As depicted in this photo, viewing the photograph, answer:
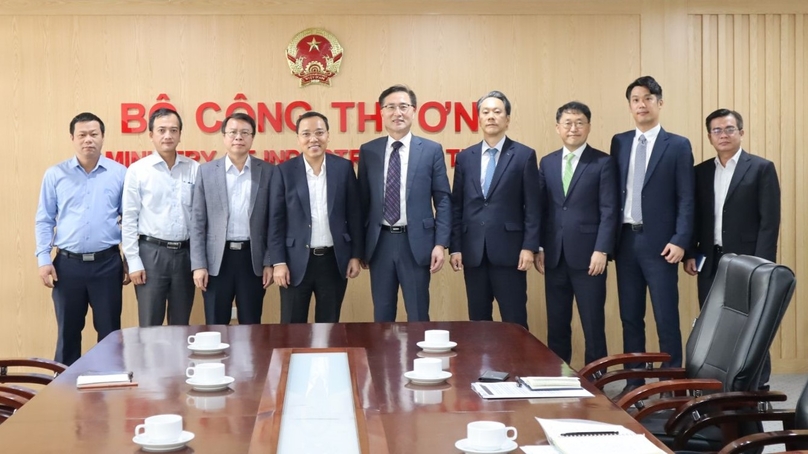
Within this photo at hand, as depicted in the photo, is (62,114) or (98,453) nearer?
(98,453)

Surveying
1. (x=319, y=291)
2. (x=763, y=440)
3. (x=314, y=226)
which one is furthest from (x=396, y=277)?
(x=763, y=440)

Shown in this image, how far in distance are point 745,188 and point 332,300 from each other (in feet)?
8.94

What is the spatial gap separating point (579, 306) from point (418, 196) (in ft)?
4.27

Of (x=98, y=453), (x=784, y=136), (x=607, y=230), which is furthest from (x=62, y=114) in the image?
(x=784, y=136)

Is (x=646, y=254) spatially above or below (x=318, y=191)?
below

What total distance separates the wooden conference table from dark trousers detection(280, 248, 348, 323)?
180 centimetres

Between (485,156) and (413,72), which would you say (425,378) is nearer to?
(485,156)

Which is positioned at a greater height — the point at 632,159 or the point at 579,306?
the point at 632,159

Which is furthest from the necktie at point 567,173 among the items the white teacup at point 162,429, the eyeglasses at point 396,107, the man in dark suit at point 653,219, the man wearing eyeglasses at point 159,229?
the white teacup at point 162,429

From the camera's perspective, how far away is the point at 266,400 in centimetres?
246

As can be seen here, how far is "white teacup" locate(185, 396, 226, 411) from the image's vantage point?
2400 millimetres

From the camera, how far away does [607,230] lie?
5.35 meters

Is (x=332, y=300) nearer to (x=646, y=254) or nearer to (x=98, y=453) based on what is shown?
(x=646, y=254)

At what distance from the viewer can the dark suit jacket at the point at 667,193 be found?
534 centimetres
